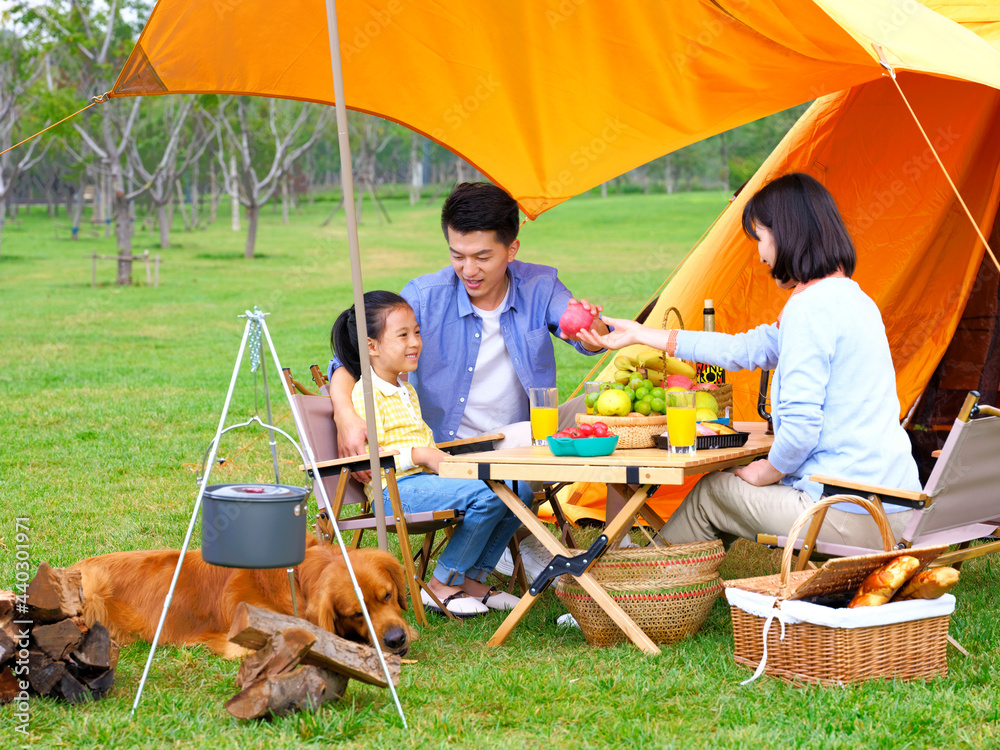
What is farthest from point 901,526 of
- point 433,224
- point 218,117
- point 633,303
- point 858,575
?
point 433,224

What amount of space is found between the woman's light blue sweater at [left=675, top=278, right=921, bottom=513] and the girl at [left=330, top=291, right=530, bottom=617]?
3.47ft

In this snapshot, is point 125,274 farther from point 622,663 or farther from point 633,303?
point 622,663

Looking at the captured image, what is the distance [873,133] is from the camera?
523cm

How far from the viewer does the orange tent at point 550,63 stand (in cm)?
378

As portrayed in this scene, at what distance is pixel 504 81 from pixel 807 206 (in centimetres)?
159

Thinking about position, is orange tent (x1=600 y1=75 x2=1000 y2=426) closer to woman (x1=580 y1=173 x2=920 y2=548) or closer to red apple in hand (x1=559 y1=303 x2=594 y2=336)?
red apple in hand (x1=559 y1=303 x2=594 y2=336)

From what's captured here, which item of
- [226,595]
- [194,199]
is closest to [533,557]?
[226,595]

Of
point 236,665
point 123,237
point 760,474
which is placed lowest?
point 236,665

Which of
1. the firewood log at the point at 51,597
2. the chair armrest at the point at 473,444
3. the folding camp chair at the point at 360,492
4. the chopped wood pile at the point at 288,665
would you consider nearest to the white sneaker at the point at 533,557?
the folding camp chair at the point at 360,492

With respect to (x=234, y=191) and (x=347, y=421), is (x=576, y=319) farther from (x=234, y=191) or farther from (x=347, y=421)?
(x=234, y=191)

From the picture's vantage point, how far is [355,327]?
4.02 metres

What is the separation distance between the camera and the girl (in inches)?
149

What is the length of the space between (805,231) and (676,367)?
664mm

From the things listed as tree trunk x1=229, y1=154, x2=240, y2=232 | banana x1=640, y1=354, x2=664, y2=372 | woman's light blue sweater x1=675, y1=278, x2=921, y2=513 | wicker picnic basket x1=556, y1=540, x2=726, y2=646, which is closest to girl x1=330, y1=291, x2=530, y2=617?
wicker picnic basket x1=556, y1=540, x2=726, y2=646
